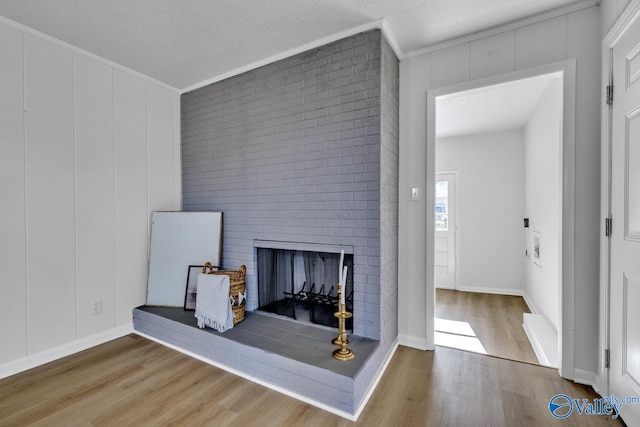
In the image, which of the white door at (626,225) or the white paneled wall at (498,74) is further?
the white paneled wall at (498,74)

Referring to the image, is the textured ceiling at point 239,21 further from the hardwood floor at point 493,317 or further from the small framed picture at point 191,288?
the hardwood floor at point 493,317

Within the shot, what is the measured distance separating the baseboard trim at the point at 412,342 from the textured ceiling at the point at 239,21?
97.3 inches

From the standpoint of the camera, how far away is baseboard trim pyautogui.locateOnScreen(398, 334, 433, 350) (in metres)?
2.43

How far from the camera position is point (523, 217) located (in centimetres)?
433

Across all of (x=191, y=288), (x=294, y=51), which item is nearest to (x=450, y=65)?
(x=294, y=51)

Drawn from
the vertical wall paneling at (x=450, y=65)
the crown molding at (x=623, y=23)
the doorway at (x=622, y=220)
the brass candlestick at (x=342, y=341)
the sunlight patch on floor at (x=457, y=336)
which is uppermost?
the vertical wall paneling at (x=450, y=65)

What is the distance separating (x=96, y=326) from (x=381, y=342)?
8.19 ft

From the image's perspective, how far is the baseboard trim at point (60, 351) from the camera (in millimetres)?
2064

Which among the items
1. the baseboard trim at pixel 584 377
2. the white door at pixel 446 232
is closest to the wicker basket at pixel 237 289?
the baseboard trim at pixel 584 377

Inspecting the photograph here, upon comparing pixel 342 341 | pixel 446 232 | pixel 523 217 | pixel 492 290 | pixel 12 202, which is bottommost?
pixel 492 290

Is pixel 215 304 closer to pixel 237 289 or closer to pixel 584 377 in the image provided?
pixel 237 289

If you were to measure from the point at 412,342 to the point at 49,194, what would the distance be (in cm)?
323

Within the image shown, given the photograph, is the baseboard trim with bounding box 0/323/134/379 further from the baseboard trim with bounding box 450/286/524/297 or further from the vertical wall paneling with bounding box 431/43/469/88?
the baseboard trim with bounding box 450/286/524/297

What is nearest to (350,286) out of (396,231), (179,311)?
(396,231)
